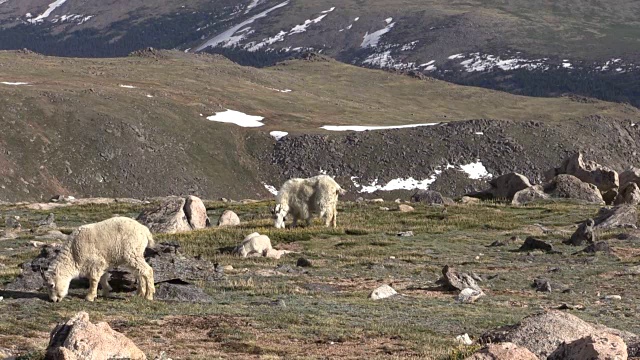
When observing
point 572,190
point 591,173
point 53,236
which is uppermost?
point 53,236

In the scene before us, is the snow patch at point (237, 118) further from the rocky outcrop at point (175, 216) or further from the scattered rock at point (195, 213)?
the rocky outcrop at point (175, 216)

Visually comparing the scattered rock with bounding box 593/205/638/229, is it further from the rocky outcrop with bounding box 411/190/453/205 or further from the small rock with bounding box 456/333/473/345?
the small rock with bounding box 456/333/473/345

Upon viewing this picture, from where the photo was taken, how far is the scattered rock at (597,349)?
11930mm

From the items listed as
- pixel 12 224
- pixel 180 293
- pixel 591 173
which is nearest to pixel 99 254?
pixel 180 293

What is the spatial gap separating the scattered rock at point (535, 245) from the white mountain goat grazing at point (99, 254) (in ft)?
73.7

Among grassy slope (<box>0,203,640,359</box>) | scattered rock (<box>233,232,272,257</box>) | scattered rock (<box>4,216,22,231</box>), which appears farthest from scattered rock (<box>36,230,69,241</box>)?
scattered rock (<box>233,232,272,257</box>)

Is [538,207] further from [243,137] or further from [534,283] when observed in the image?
[243,137]

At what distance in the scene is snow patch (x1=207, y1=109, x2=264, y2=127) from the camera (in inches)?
5768

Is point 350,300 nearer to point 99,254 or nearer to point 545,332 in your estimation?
point 99,254

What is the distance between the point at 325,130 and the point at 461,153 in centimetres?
2295

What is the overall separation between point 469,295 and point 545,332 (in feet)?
38.2

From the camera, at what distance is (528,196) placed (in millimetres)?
71562

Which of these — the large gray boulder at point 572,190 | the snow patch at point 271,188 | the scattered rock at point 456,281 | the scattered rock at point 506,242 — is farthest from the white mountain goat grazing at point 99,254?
the snow patch at point 271,188

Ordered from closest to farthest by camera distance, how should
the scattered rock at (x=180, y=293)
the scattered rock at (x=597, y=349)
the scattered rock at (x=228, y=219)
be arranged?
the scattered rock at (x=597, y=349) < the scattered rock at (x=180, y=293) < the scattered rock at (x=228, y=219)
